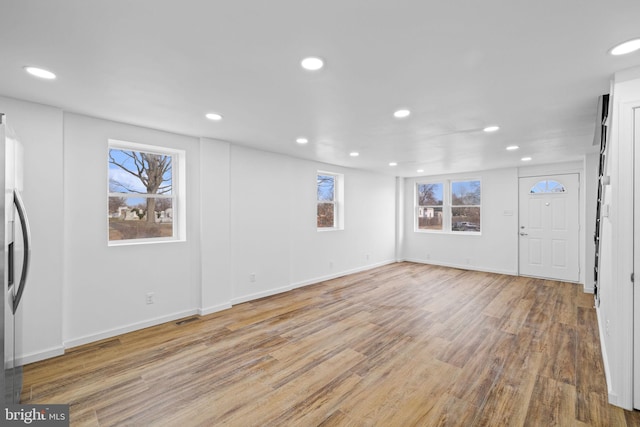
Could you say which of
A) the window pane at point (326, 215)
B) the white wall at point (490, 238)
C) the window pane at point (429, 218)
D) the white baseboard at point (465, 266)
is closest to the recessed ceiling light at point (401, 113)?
the window pane at point (326, 215)

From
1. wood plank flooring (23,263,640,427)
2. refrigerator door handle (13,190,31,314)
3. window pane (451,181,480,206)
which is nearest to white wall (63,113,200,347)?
wood plank flooring (23,263,640,427)

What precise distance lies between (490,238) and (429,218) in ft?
5.05

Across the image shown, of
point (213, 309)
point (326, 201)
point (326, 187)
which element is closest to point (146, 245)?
point (213, 309)

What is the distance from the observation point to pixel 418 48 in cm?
173

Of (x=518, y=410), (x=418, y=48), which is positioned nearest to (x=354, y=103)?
(x=418, y=48)

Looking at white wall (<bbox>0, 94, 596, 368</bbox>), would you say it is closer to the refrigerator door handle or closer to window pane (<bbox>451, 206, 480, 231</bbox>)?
window pane (<bbox>451, 206, 480, 231</bbox>)

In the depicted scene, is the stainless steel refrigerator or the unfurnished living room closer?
the stainless steel refrigerator

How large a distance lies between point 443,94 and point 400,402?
8.11ft

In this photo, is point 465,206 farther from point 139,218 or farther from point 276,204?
point 139,218

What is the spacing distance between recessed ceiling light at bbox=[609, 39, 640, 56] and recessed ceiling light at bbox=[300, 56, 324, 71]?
5.90ft

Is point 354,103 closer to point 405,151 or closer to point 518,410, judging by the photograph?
point 405,151

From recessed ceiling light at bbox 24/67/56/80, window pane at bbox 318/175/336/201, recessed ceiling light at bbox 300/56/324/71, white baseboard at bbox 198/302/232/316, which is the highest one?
recessed ceiling light at bbox 300/56/324/71

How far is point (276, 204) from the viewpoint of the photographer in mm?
4883

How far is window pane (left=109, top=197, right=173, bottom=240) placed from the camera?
334 centimetres
